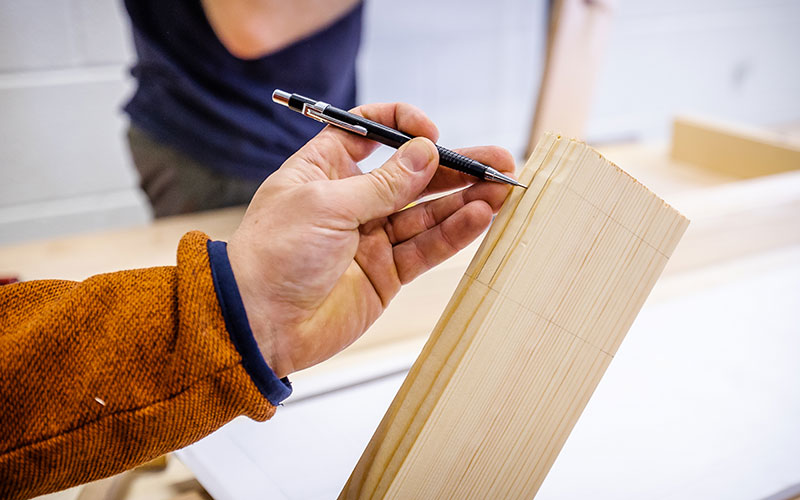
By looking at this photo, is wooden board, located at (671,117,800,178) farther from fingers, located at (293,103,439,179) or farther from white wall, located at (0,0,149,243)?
white wall, located at (0,0,149,243)

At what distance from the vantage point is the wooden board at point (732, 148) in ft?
4.02

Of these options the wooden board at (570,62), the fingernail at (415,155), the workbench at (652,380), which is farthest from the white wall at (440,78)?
Answer: the fingernail at (415,155)

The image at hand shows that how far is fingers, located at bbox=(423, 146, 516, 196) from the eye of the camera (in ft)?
1.59

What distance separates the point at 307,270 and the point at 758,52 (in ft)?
7.45

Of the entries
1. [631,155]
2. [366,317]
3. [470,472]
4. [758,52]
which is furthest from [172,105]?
[758,52]

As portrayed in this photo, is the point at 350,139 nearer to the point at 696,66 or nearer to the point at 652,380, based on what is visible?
the point at 652,380

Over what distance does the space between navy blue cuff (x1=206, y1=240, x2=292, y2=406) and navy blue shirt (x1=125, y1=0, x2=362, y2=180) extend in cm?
35

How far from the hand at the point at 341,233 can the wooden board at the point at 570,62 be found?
89 cm

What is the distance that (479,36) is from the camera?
154 centimetres

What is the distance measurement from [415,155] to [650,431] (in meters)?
0.35

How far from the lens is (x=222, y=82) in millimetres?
786

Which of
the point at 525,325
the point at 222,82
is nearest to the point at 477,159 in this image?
the point at 525,325

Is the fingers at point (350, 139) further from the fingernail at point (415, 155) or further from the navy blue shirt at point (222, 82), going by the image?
the navy blue shirt at point (222, 82)

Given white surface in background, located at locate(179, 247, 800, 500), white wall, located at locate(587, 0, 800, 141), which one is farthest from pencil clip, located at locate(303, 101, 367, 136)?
white wall, located at locate(587, 0, 800, 141)
